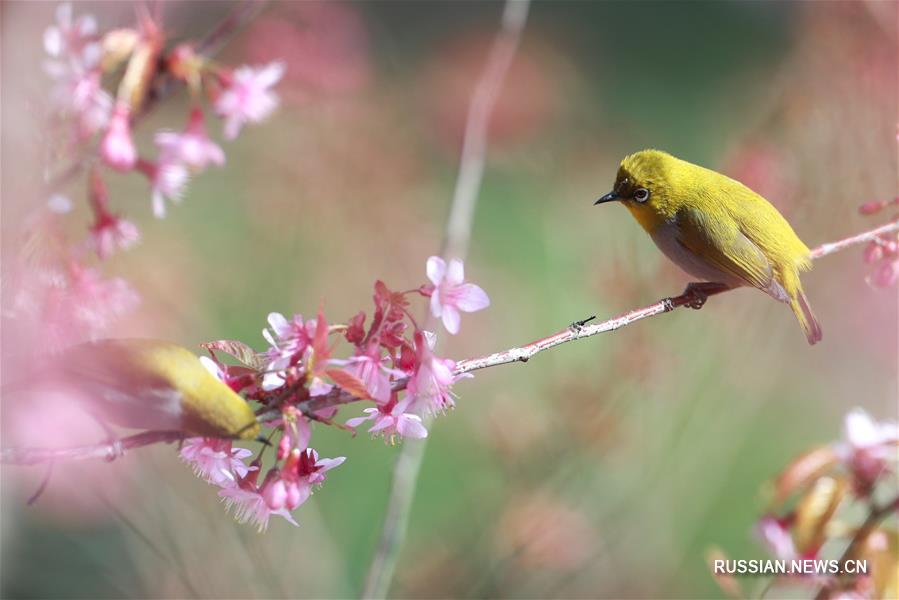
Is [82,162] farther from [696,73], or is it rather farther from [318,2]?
[696,73]

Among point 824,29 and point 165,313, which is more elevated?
point 824,29

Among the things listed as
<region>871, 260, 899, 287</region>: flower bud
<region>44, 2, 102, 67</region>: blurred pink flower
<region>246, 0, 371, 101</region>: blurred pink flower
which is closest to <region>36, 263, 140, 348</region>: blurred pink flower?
<region>44, 2, 102, 67</region>: blurred pink flower

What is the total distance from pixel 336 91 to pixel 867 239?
58.9 inches

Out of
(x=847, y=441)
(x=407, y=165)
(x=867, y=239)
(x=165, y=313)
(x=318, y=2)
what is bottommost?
(x=847, y=441)

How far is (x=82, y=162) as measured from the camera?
0.91 m

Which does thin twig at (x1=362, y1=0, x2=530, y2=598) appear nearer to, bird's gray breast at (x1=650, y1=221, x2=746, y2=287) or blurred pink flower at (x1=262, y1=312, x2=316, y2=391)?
bird's gray breast at (x1=650, y1=221, x2=746, y2=287)

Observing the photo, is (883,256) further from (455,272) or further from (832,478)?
(455,272)

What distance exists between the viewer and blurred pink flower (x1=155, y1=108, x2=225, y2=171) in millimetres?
1063

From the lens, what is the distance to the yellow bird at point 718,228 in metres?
1.16

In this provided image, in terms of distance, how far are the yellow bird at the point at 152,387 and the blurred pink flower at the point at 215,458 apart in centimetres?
8

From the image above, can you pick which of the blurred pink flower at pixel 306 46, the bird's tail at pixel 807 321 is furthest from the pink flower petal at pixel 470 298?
the blurred pink flower at pixel 306 46

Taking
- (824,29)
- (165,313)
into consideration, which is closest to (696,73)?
(824,29)

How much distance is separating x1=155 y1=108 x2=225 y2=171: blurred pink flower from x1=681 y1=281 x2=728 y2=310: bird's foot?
0.59 meters

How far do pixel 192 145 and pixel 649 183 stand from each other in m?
0.57
